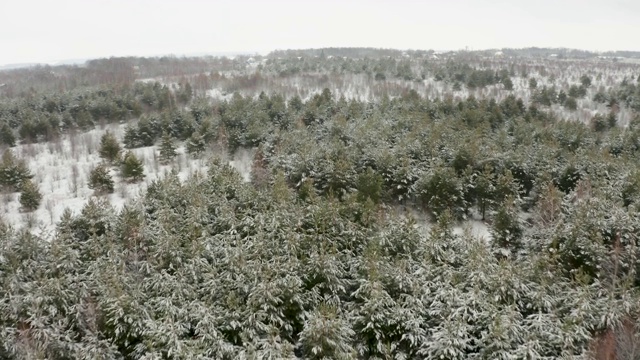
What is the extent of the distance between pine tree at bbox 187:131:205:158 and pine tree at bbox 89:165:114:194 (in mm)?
8510

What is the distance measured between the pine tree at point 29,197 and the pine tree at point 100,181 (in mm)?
3063

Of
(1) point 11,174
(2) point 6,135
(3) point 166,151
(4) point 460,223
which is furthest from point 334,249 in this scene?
(2) point 6,135

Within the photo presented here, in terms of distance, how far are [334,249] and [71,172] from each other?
1025 inches

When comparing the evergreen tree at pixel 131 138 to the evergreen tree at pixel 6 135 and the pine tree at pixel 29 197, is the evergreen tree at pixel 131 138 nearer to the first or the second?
the evergreen tree at pixel 6 135

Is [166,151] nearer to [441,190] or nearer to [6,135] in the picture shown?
[6,135]

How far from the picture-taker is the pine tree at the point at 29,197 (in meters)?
24.6

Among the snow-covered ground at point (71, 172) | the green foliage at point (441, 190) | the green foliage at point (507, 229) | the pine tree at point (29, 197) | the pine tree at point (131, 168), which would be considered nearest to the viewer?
the green foliage at point (507, 229)

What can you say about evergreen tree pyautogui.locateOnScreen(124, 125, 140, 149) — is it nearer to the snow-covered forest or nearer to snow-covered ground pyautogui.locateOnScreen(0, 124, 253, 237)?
snow-covered ground pyautogui.locateOnScreen(0, 124, 253, 237)

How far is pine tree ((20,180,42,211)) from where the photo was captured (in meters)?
24.6

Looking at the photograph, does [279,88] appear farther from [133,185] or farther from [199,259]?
[199,259]

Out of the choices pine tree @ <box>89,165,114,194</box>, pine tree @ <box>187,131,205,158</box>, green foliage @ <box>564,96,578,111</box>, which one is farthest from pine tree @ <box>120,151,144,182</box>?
green foliage @ <box>564,96,578,111</box>

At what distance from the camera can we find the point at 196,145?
34.7m

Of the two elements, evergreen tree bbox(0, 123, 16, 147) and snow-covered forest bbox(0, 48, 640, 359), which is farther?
evergreen tree bbox(0, 123, 16, 147)

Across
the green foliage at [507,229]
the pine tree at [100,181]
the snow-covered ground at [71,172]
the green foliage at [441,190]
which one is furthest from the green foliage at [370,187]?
the pine tree at [100,181]
